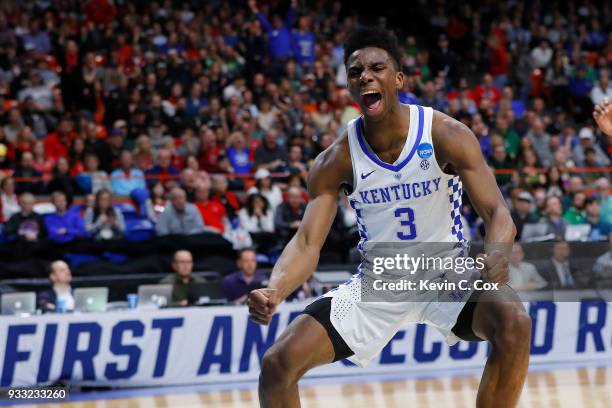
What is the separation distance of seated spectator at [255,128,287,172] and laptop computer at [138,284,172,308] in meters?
4.10

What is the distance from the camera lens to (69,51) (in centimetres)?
1617

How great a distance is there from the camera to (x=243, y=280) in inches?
461

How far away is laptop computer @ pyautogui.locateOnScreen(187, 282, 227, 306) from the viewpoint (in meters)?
11.5

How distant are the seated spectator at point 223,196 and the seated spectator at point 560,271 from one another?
4.47 m

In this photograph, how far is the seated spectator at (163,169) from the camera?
14352 millimetres

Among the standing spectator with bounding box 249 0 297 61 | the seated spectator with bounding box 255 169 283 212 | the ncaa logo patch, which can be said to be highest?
the standing spectator with bounding box 249 0 297 61

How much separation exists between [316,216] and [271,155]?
9.60 metres

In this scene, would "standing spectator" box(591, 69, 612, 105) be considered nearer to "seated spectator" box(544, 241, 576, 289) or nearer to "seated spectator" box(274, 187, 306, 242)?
"seated spectator" box(274, 187, 306, 242)

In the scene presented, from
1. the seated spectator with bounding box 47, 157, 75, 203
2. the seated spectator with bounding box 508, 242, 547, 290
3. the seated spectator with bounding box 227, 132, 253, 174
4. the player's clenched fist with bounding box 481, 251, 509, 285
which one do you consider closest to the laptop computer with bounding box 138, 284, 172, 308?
the seated spectator with bounding box 47, 157, 75, 203

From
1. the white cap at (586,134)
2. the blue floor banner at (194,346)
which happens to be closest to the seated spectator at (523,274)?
the blue floor banner at (194,346)

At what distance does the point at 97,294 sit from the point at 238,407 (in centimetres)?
243

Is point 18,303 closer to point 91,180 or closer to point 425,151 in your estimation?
point 91,180

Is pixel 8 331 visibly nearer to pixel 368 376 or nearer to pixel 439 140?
pixel 368 376

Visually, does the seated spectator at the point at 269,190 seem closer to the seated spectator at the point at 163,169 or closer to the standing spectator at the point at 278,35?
the seated spectator at the point at 163,169
